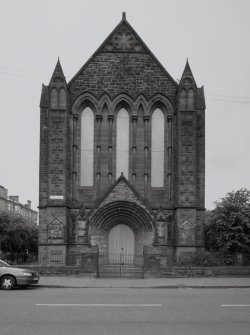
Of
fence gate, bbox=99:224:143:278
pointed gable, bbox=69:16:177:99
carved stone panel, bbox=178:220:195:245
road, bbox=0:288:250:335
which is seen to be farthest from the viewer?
pointed gable, bbox=69:16:177:99

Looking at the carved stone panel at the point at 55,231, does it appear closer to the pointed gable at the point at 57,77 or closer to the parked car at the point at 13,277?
the pointed gable at the point at 57,77

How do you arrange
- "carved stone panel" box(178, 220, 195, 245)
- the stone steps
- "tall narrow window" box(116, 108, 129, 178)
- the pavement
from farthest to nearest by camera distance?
"tall narrow window" box(116, 108, 129, 178), "carved stone panel" box(178, 220, 195, 245), the stone steps, the pavement

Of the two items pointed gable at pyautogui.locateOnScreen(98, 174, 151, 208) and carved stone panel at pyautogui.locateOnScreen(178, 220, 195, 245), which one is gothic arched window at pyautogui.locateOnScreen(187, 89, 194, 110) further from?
carved stone panel at pyautogui.locateOnScreen(178, 220, 195, 245)

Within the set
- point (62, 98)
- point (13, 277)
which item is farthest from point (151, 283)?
point (62, 98)

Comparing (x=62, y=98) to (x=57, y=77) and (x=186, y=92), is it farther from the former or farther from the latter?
(x=186, y=92)

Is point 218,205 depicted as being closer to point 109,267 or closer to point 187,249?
point 187,249

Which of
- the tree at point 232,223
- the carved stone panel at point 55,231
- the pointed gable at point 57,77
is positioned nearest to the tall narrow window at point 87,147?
the pointed gable at point 57,77

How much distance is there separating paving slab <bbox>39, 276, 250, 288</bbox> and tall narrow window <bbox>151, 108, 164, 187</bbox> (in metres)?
8.71

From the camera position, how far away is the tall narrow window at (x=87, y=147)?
2978 cm

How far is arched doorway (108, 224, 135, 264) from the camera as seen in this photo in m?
29.1

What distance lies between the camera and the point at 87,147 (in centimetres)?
2986

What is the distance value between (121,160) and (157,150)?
2.22 meters

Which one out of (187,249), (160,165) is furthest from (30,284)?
(160,165)

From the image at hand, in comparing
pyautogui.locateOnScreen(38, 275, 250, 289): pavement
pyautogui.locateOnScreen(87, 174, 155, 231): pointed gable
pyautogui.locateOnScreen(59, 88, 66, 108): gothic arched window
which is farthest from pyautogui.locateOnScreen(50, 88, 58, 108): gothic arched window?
pyautogui.locateOnScreen(38, 275, 250, 289): pavement
